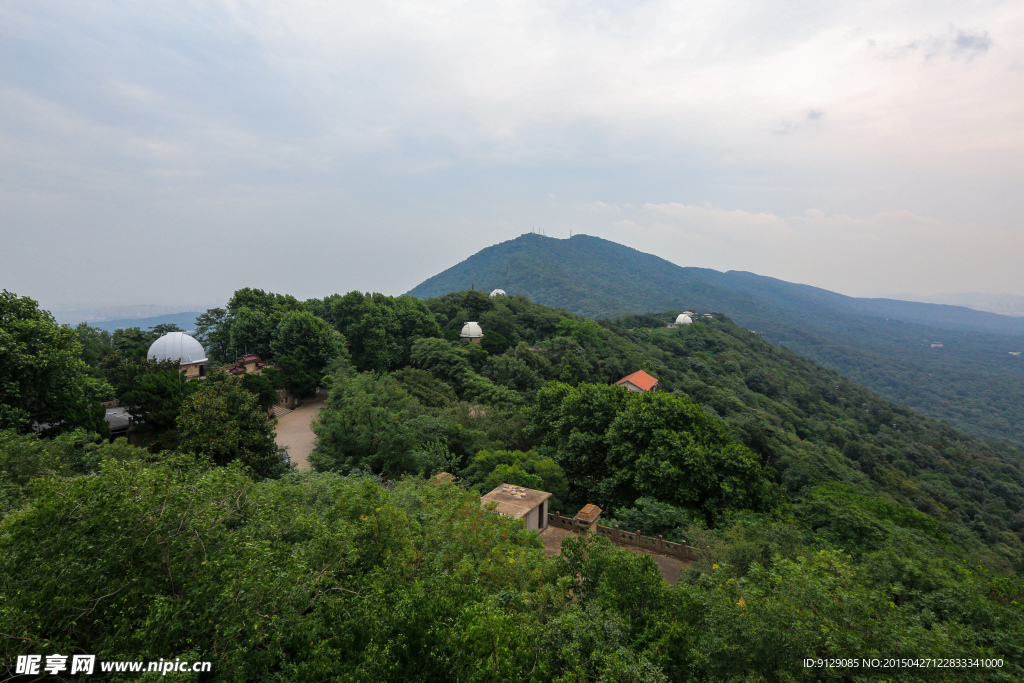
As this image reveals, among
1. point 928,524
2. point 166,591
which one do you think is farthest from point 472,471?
point 928,524

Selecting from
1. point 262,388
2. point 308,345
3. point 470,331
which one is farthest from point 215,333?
point 470,331

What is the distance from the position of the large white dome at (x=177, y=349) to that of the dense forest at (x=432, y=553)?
414 inches

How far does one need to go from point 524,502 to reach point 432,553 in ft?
20.8

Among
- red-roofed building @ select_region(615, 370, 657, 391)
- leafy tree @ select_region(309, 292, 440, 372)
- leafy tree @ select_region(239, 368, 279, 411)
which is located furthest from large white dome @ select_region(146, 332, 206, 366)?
red-roofed building @ select_region(615, 370, 657, 391)

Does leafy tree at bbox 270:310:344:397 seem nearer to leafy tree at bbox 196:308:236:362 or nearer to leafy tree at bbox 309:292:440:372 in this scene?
leafy tree at bbox 309:292:440:372

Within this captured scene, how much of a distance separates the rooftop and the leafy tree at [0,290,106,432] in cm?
1567

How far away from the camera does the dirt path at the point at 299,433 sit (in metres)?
21.5

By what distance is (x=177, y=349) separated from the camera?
30703 millimetres

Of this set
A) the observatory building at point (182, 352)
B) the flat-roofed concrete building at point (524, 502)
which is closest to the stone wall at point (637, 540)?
the flat-roofed concrete building at point (524, 502)

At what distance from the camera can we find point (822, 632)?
20.1 feet

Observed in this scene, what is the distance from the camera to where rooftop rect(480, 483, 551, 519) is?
→ 510 inches

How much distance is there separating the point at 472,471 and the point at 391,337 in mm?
22660

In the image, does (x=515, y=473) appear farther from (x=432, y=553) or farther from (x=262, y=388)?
(x=262, y=388)

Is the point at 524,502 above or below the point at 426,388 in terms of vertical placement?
below
